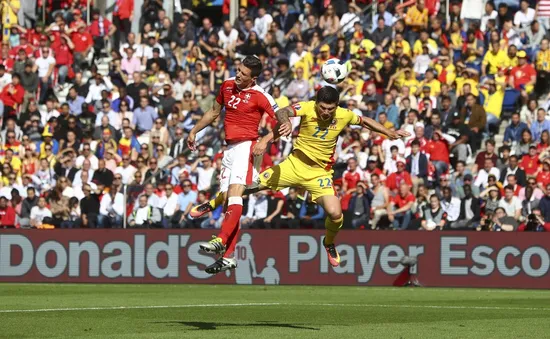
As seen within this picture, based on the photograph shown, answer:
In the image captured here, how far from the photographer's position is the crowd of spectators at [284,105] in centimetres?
2730

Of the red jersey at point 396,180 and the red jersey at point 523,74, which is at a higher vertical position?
the red jersey at point 523,74

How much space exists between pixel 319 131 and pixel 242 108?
1.19 m

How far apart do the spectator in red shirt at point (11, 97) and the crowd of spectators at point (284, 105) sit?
0.13 ft

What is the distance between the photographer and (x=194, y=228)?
89.4ft

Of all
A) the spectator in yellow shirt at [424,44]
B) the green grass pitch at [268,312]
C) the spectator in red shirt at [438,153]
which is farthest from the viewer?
the spectator in yellow shirt at [424,44]

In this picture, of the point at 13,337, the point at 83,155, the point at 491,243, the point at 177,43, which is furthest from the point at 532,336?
the point at 177,43

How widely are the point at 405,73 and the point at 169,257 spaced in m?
7.93

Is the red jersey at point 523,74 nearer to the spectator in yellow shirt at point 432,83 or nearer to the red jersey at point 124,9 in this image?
the spectator in yellow shirt at point 432,83

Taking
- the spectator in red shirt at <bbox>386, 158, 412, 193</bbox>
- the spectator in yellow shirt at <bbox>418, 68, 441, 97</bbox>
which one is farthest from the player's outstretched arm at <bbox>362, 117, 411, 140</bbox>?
the spectator in yellow shirt at <bbox>418, 68, 441, 97</bbox>

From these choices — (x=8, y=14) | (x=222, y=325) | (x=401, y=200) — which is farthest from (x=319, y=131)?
(x=8, y=14)

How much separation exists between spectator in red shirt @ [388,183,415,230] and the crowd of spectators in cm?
3

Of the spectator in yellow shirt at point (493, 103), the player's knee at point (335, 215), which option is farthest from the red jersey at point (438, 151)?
the player's knee at point (335, 215)

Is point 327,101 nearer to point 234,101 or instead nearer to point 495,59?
point 234,101

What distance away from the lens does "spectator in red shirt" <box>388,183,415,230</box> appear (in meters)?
26.8
